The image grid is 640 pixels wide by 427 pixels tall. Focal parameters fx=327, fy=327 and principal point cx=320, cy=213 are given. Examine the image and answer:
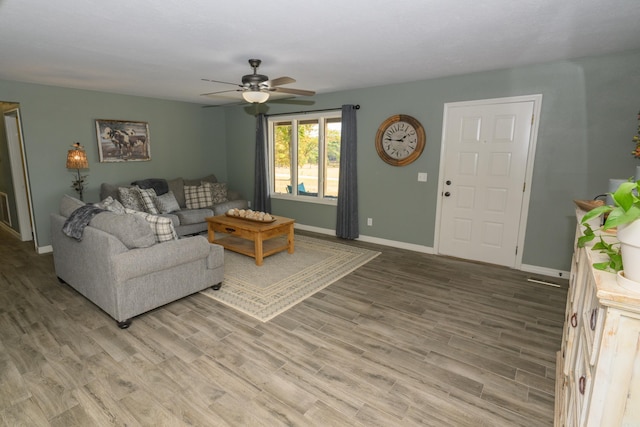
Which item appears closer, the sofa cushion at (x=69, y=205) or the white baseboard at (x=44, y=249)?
the sofa cushion at (x=69, y=205)

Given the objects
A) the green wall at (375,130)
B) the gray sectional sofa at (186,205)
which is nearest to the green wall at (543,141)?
the green wall at (375,130)

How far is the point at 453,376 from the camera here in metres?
2.21

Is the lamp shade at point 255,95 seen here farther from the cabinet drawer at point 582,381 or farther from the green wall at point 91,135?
the green wall at point 91,135

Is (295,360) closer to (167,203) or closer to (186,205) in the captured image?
(167,203)

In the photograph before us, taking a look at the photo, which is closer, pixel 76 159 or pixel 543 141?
pixel 543 141

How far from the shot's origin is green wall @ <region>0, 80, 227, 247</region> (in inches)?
179

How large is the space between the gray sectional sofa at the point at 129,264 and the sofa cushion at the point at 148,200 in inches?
67.9

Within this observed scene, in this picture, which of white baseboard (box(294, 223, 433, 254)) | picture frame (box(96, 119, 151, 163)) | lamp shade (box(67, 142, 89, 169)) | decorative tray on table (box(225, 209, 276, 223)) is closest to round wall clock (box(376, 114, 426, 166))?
white baseboard (box(294, 223, 433, 254))

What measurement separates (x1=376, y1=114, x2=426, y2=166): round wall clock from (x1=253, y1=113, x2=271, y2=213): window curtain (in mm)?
2364

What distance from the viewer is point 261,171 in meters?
6.41

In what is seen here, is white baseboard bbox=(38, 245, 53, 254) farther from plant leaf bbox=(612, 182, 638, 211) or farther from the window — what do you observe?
plant leaf bbox=(612, 182, 638, 211)

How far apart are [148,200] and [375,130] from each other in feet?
12.1

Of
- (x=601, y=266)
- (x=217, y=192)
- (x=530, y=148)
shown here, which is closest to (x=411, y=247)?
(x=530, y=148)

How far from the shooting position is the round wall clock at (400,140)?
4.60m
